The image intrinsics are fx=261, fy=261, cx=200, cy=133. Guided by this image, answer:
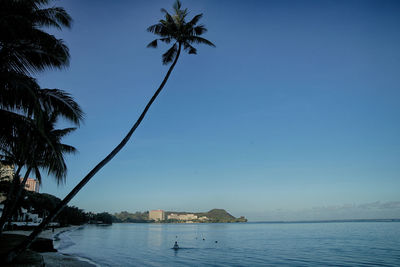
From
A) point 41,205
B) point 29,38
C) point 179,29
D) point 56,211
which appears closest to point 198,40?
point 179,29

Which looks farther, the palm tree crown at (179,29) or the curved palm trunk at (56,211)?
the palm tree crown at (179,29)

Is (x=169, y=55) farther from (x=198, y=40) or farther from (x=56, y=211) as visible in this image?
(x=56, y=211)

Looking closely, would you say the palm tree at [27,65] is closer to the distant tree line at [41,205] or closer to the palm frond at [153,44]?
the palm frond at [153,44]

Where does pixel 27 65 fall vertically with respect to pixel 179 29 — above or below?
below

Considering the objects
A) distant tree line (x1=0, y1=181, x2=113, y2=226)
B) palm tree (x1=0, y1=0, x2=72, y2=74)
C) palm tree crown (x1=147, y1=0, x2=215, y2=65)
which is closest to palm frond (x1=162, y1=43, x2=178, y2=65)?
palm tree crown (x1=147, y1=0, x2=215, y2=65)

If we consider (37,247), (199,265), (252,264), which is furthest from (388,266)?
(37,247)

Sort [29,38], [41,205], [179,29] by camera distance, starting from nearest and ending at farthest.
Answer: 1. [29,38]
2. [179,29]
3. [41,205]

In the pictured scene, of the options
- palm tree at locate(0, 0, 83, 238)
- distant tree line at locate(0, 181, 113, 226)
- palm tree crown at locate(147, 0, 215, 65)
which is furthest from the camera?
distant tree line at locate(0, 181, 113, 226)

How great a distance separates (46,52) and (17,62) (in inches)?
35.3

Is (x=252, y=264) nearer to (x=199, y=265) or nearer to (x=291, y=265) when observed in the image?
(x=291, y=265)

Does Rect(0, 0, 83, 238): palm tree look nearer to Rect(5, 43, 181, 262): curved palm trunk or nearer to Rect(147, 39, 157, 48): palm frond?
Rect(5, 43, 181, 262): curved palm trunk

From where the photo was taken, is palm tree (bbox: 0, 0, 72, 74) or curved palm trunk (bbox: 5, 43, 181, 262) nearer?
Answer: palm tree (bbox: 0, 0, 72, 74)

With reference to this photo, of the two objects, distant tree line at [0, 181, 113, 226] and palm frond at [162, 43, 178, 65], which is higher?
palm frond at [162, 43, 178, 65]

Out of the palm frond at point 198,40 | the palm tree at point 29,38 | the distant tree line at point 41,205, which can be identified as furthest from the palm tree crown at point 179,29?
the distant tree line at point 41,205
